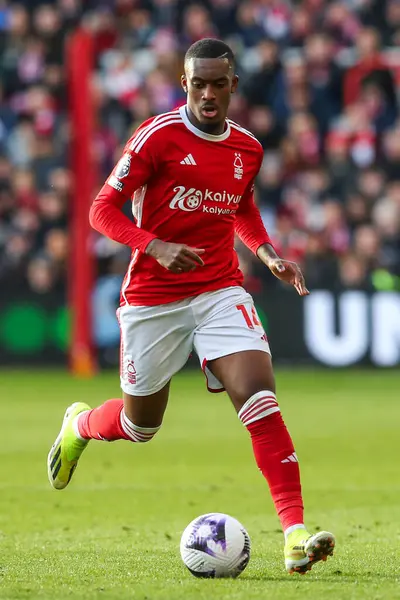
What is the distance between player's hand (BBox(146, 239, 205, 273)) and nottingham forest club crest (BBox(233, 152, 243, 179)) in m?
0.66

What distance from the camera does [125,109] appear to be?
1794 centimetres

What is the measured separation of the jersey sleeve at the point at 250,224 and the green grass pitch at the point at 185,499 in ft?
4.92

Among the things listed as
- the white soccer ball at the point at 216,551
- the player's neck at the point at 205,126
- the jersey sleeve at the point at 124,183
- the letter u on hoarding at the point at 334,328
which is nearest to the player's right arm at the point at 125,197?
the jersey sleeve at the point at 124,183

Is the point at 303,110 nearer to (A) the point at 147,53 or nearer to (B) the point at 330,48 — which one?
(B) the point at 330,48

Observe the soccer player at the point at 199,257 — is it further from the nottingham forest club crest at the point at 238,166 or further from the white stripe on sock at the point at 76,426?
the white stripe on sock at the point at 76,426

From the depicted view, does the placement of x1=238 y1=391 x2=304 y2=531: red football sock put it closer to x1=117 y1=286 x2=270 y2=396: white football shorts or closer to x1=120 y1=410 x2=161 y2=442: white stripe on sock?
x1=117 y1=286 x2=270 y2=396: white football shorts

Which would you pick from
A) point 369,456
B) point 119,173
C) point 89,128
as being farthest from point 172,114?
point 89,128

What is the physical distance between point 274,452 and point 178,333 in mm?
830

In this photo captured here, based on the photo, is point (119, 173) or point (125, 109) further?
point (125, 109)

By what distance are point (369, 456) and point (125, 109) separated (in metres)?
8.98

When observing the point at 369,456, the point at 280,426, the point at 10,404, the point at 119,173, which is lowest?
the point at 10,404

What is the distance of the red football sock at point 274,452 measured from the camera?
18.3ft

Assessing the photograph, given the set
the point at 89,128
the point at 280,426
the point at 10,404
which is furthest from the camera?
the point at 89,128

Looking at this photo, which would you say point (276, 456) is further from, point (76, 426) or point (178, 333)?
point (76, 426)
